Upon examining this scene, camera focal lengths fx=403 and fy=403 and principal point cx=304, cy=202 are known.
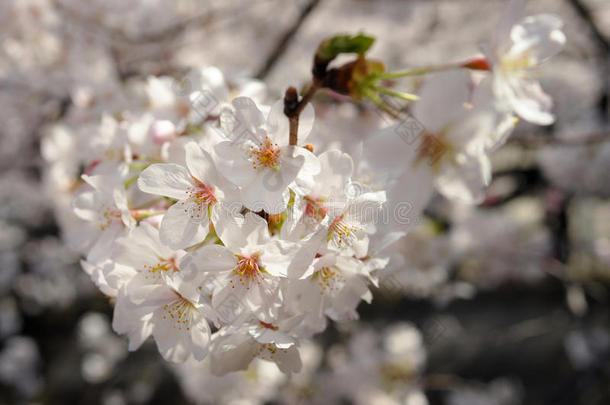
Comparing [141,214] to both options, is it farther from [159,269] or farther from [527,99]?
[527,99]

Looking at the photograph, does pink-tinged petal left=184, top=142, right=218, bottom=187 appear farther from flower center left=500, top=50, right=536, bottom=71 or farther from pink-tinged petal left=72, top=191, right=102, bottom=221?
flower center left=500, top=50, right=536, bottom=71

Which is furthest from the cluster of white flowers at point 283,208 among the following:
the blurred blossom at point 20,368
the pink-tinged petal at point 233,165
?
the blurred blossom at point 20,368

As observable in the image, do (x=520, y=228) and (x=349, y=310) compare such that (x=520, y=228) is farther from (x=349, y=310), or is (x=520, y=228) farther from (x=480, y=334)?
(x=349, y=310)

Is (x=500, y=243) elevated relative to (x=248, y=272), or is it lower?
lower

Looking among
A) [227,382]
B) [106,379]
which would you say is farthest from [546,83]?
[106,379]

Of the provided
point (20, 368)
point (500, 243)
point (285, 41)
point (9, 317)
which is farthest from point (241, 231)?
point (9, 317)
